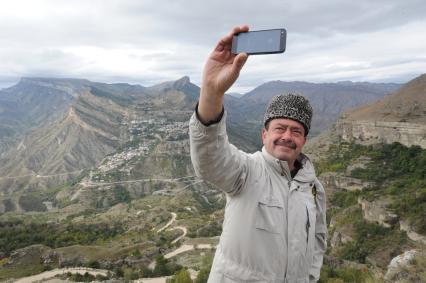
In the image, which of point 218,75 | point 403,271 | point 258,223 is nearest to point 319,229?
point 258,223

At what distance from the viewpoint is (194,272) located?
29.7 meters

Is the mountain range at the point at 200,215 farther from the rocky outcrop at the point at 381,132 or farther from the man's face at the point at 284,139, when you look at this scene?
the man's face at the point at 284,139

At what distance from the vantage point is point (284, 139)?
3.15 meters

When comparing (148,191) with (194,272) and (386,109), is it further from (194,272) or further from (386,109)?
(194,272)

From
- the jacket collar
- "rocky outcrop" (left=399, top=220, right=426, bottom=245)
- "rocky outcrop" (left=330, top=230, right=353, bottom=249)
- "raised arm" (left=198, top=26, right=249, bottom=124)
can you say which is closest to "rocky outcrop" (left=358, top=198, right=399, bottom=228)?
"rocky outcrop" (left=399, top=220, right=426, bottom=245)

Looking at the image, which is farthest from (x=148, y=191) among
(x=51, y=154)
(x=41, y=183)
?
(x=51, y=154)

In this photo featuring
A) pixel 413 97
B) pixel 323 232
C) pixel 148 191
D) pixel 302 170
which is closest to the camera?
pixel 302 170

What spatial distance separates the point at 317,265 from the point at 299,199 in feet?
2.95

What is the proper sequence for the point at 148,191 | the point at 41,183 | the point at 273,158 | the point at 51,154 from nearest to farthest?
1. the point at 273,158
2. the point at 148,191
3. the point at 41,183
4. the point at 51,154

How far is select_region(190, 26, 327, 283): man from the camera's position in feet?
8.72

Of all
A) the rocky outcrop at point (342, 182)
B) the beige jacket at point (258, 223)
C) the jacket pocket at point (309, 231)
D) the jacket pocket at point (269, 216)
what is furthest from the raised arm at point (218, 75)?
the rocky outcrop at point (342, 182)

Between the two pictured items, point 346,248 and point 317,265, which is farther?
point 346,248

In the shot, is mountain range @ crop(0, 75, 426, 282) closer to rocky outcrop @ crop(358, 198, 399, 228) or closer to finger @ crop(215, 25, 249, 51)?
rocky outcrop @ crop(358, 198, 399, 228)

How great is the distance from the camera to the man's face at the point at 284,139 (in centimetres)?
315
